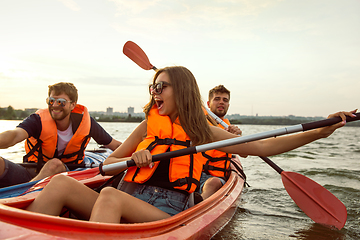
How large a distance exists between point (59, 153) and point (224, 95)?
2630 mm

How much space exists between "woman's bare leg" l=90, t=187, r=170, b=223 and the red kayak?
98 millimetres

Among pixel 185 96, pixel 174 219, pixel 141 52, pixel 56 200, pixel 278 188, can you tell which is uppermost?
pixel 141 52

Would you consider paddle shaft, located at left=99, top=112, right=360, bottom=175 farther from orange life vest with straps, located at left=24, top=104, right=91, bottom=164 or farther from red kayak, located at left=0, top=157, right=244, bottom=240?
orange life vest with straps, located at left=24, top=104, right=91, bottom=164

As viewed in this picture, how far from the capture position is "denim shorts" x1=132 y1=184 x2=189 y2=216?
186cm

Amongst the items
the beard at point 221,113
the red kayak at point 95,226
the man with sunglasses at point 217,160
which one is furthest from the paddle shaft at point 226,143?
the beard at point 221,113

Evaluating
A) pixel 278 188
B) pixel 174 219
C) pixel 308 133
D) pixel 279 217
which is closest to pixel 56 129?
pixel 174 219

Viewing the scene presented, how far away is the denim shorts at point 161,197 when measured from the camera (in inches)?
73.3

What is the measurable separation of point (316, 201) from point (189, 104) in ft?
7.15

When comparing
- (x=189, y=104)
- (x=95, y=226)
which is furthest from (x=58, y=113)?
(x=95, y=226)

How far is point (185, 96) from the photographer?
6.49 ft

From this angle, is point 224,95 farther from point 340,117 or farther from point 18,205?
point 18,205

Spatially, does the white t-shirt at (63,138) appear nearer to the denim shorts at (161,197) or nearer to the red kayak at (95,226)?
the red kayak at (95,226)

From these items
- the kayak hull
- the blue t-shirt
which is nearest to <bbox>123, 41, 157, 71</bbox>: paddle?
the blue t-shirt

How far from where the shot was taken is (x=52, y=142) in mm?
3416
